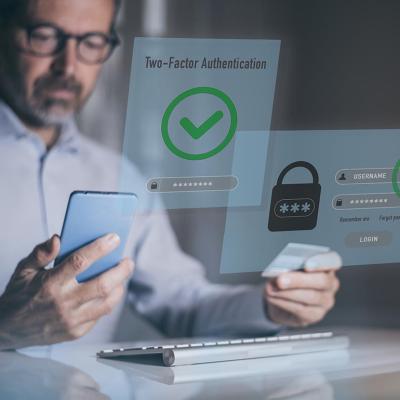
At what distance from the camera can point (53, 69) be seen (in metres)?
1.46

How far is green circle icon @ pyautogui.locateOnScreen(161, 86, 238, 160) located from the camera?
156 cm

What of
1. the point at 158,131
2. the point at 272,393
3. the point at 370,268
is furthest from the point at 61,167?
the point at 370,268

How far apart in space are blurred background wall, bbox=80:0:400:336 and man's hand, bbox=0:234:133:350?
15 cm

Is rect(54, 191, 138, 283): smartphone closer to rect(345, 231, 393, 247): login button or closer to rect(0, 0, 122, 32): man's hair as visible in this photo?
rect(0, 0, 122, 32): man's hair

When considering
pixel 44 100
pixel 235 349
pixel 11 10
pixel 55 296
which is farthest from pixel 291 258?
pixel 11 10

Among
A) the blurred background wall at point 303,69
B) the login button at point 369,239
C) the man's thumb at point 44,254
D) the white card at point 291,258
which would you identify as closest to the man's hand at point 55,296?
the man's thumb at point 44,254

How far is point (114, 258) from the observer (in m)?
1.56

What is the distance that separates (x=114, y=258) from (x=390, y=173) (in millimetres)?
578

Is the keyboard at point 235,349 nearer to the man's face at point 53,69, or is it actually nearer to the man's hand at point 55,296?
the man's hand at point 55,296

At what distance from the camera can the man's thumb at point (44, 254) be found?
1490mm

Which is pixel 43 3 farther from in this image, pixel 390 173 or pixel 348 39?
pixel 390 173

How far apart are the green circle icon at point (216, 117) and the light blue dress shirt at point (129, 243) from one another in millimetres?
80

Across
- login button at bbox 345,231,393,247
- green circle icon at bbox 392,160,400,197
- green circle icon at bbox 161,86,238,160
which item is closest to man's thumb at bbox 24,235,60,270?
green circle icon at bbox 161,86,238,160

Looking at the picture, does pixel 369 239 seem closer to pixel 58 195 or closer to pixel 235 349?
pixel 235 349
